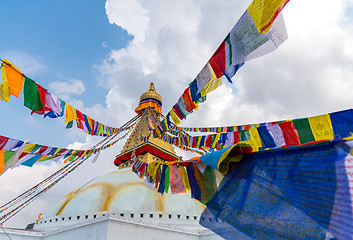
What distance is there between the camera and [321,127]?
2998mm

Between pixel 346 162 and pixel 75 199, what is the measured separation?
30.7ft

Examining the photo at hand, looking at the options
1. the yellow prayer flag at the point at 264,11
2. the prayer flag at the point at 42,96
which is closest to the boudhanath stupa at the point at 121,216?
the prayer flag at the point at 42,96

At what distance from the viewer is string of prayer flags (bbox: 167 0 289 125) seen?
2405 millimetres

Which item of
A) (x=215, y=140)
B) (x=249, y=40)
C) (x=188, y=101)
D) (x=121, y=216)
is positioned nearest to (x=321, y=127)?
(x=249, y=40)

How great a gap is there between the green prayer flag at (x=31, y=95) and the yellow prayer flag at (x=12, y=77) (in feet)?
0.42

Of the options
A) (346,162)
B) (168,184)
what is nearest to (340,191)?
(346,162)

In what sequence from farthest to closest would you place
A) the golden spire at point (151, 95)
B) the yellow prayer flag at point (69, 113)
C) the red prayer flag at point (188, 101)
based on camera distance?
the golden spire at point (151, 95), the yellow prayer flag at point (69, 113), the red prayer flag at point (188, 101)

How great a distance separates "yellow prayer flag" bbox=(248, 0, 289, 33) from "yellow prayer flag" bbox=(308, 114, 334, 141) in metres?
1.34

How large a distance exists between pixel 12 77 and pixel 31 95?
0.52 metres

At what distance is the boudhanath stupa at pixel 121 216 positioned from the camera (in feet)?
20.1

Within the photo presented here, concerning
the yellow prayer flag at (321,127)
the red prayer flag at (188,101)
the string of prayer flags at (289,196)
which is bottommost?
the string of prayer flags at (289,196)

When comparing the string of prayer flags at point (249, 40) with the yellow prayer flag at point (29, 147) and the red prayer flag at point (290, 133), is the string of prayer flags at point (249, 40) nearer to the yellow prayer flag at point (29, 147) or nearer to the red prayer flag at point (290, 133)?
the red prayer flag at point (290, 133)

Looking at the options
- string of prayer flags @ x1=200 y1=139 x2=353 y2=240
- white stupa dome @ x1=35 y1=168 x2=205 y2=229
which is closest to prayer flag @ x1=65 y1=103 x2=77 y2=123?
white stupa dome @ x1=35 y1=168 x2=205 y2=229

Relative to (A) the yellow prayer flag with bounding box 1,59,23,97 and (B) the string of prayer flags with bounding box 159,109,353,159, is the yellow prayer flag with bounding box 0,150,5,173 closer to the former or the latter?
(A) the yellow prayer flag with bounding box 1,59,23,97
